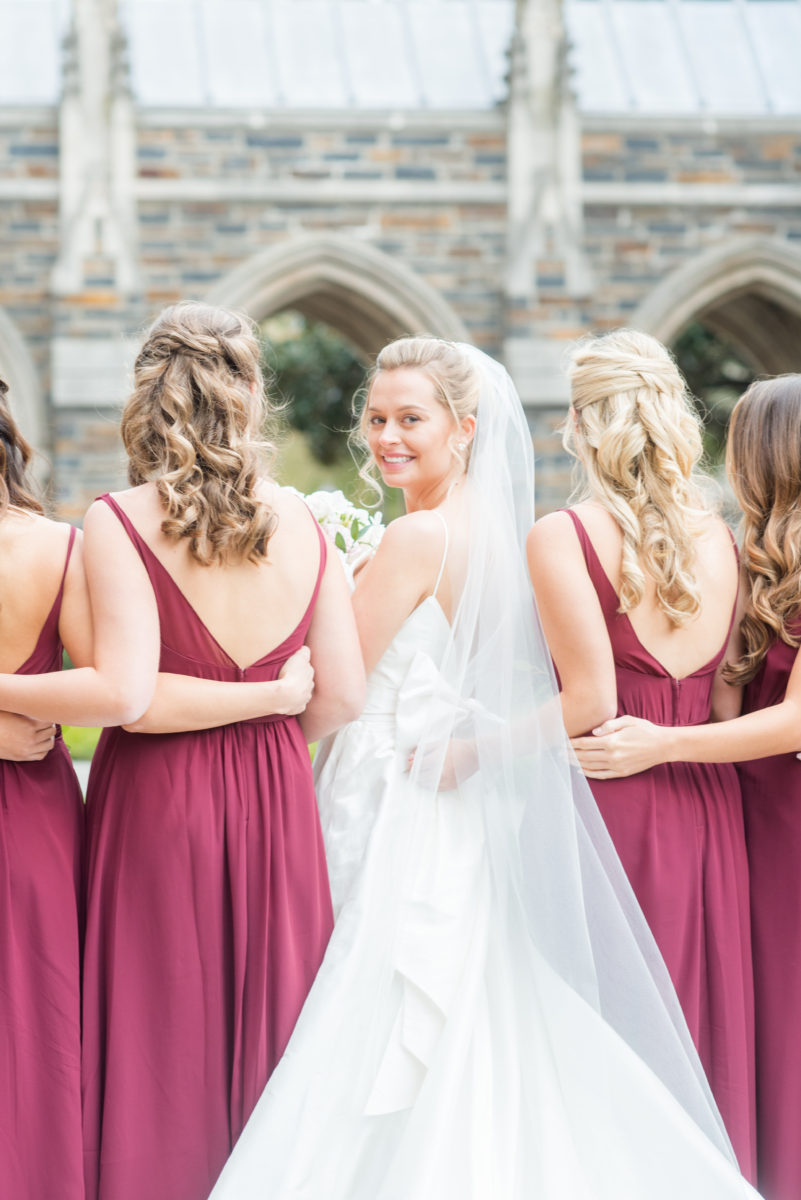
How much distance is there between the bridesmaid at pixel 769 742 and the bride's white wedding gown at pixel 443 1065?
14.7 inches

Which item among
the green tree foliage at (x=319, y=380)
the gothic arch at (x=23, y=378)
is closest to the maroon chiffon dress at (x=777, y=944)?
the gothic arch at (x=23, y=378)

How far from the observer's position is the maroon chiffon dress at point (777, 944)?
2.55 m

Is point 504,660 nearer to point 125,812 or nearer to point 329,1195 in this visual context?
point 125,812

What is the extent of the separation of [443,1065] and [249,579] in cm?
101

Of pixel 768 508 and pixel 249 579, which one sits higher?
pixel 768 508

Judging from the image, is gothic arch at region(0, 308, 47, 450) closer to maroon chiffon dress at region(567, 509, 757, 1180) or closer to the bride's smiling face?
the bride's smiling face

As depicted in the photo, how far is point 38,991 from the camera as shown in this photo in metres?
2.25

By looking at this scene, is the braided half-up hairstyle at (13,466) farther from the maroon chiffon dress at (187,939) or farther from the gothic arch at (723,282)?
the gothic arch at (723,282)

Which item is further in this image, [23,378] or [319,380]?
[319,380]

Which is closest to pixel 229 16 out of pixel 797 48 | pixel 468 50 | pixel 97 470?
pixel 468 50

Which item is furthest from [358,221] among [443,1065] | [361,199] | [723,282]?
[443,1065]

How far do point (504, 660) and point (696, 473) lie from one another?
0.68 m

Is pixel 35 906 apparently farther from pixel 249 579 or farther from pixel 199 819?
pixel 249 579

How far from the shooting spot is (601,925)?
243cm
